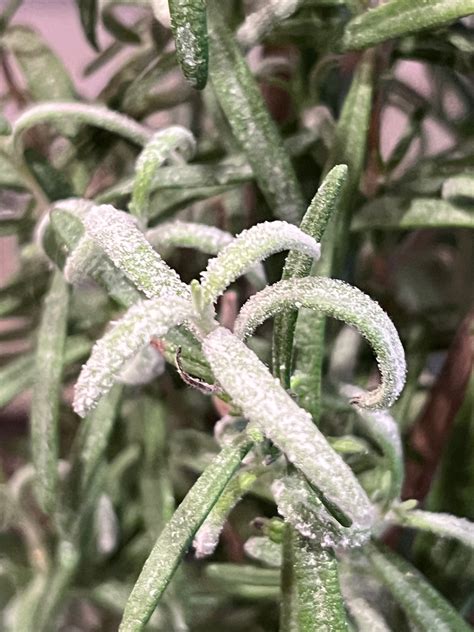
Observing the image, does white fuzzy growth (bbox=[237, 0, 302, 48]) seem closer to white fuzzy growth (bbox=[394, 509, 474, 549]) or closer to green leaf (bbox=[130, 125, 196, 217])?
green leaf (bbox=[130, 125, 196, 217])

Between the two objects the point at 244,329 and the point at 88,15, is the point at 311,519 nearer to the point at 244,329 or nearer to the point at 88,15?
the point at 244,329

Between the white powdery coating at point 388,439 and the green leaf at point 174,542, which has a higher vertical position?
the green leaf at point 174,542

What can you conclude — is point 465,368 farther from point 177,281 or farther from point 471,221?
point 177,281

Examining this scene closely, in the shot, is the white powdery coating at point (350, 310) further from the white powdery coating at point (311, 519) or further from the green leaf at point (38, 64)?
the green leaf at point (38, 64)

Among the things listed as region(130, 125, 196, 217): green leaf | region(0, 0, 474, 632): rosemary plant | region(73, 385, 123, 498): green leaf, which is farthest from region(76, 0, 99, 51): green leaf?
region(73, 385, 123, 498): green leaf

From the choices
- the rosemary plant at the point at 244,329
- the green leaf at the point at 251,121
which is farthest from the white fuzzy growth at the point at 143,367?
the green leaf at the point at 251,121

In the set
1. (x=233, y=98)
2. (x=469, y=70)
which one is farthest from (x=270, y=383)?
(x=469, y=70)
